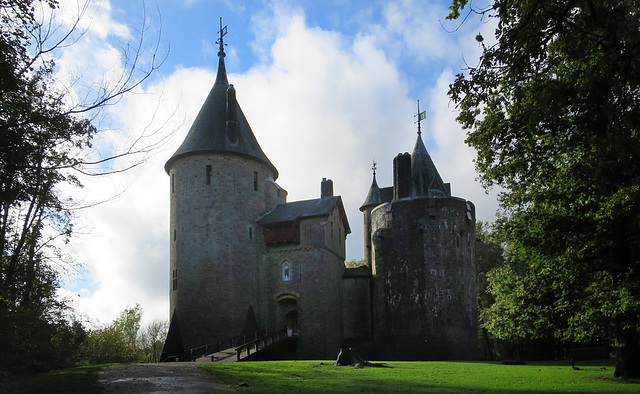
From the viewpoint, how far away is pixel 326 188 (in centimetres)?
4366

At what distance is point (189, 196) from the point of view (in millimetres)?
38500

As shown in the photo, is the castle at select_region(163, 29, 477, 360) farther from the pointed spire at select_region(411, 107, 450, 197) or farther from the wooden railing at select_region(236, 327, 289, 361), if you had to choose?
the wooden railing at select_region(236, 327, 289, 361)

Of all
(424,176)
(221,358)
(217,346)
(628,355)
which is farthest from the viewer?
(424,176)

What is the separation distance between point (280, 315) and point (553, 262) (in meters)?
23.8

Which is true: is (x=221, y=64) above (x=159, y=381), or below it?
above

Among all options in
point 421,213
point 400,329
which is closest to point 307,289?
point 400,329

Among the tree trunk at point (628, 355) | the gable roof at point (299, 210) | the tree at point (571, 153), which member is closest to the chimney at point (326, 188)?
the gable roof at point (299, 210)

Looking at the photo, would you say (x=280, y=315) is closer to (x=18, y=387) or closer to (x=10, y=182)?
(x=18, y=387)

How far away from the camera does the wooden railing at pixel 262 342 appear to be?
27903 millimetres

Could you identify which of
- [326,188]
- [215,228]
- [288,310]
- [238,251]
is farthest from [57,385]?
[326,188]

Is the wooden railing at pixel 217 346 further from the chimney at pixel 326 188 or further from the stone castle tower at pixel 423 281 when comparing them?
the chimney at pixel 326 188

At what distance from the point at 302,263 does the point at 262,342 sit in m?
7.51

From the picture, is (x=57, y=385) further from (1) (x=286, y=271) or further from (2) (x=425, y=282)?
(1) (x=286, y=271)

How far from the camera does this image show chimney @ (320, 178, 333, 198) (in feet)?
143
